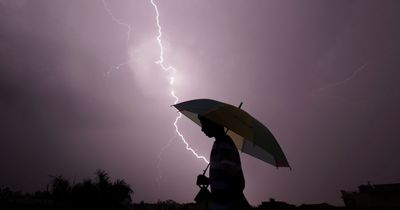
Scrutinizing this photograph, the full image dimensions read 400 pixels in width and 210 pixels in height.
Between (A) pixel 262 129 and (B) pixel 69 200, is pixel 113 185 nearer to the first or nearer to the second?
(B) pixel 69 200

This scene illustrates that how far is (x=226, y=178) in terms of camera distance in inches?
86.9

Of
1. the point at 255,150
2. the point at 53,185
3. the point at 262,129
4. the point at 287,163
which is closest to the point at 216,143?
the point at 262,129

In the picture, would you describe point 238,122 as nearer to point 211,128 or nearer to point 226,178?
point 211,128

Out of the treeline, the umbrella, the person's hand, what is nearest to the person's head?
the umbrella

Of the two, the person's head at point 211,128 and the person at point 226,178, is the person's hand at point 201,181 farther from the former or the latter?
the person's head at point 211,128

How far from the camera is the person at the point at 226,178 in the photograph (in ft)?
7.12

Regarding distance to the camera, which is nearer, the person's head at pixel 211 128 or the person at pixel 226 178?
the person at pixel 226 178

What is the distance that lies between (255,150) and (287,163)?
0.74 m

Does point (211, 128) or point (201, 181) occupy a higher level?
point (211, 128)

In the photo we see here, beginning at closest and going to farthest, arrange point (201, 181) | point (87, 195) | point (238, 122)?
point (201, 181) → point (238, 122) → point (87, 195)

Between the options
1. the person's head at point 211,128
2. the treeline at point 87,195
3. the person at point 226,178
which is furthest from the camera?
the treeline at point 87,195

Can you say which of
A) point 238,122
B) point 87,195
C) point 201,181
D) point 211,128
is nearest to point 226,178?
point 201,181

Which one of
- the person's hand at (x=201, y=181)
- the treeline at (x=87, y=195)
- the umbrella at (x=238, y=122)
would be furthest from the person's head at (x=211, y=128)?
the treeline at (x=87, y=195)

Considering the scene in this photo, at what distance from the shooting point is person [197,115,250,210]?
217 centimetres
